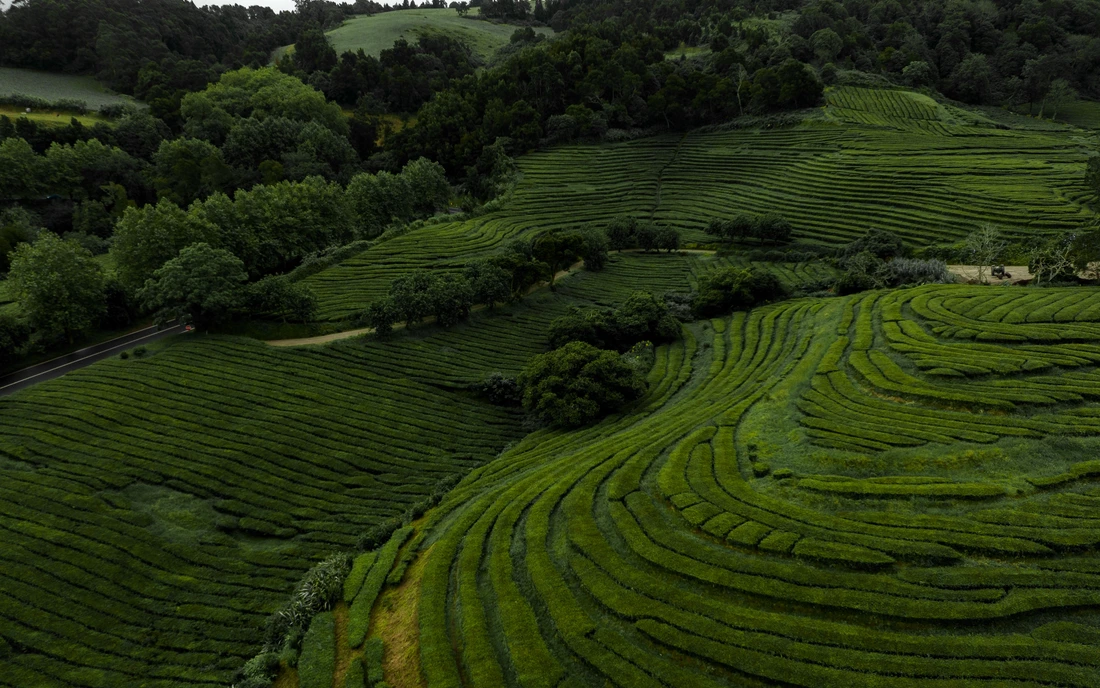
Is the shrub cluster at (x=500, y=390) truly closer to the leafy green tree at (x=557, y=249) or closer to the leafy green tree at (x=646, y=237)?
the leafy green tree at (x=557, y=249)

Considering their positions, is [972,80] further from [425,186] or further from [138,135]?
[138,135]

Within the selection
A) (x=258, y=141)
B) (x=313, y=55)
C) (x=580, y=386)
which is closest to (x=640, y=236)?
(x=580, y=386)

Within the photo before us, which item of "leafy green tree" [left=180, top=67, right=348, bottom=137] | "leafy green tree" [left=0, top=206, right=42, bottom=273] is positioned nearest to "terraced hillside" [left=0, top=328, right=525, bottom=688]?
"leafy green tree" [left=0, top=206, right=42, bottom=273]

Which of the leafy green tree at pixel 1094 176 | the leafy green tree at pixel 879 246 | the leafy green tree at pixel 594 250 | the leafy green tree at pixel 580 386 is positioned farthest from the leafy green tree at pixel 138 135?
the leafy green tree at pixel 1094 176

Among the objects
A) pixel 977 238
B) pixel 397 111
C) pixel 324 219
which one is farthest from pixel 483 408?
pixel 397 111

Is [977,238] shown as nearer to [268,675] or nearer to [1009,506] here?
[1009,506]
